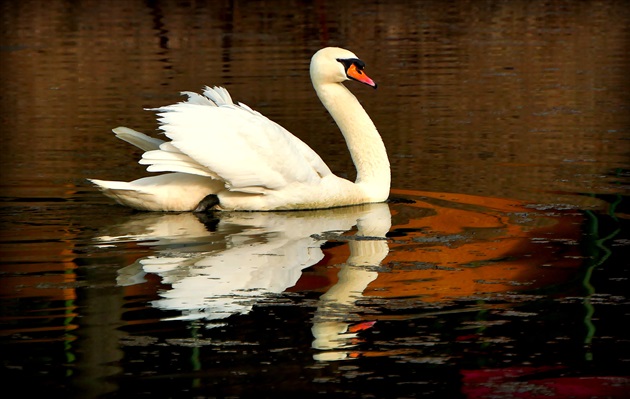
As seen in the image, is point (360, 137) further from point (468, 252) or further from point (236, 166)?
point (468, 252)

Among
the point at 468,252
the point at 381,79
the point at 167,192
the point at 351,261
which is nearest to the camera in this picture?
the point at 351,261

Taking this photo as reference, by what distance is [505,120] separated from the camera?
14.8 meters

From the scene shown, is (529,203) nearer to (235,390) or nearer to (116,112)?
(235,390)

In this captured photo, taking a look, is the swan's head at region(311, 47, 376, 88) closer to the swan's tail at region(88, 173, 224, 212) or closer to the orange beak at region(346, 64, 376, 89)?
the orange beak at region(346, 64, 376, 89)

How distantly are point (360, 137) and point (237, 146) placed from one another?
4.23 feet

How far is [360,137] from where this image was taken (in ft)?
34.0

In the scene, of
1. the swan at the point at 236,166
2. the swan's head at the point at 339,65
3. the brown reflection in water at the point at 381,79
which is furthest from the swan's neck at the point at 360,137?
the brown reflection in water at the point at 381,79

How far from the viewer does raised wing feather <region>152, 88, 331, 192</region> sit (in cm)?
927

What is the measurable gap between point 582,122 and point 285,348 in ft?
29.9

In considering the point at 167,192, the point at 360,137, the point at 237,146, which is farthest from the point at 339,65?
the point at 167,192

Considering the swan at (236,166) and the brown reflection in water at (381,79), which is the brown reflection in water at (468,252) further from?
the brown reflection in water at (381,79)

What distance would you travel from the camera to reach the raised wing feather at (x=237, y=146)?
9.27 meters

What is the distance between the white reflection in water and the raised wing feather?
298mm

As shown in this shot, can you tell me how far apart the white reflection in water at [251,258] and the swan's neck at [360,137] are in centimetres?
25
